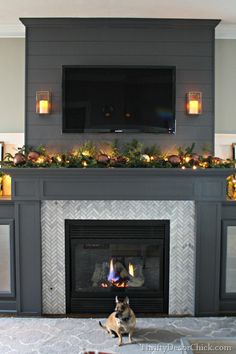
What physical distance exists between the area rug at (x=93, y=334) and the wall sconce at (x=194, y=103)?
6.26ft

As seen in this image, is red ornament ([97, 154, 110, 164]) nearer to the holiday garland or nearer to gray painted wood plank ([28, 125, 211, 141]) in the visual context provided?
the holiday garland

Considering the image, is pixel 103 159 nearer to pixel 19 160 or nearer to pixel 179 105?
pixel 19 160

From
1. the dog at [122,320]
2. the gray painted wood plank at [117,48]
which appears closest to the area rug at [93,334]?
the dog at [122,320]

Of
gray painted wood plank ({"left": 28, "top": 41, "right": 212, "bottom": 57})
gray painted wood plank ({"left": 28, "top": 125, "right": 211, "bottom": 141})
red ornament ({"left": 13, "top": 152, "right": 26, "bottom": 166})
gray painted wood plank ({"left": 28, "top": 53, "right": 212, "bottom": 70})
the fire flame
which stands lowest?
the fire flame

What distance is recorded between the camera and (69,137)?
3574 mm

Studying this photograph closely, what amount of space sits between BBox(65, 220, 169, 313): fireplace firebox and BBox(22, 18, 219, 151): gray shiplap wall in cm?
82

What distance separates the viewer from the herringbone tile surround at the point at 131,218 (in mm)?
3410

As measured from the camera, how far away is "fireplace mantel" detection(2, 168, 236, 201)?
3.32 metres

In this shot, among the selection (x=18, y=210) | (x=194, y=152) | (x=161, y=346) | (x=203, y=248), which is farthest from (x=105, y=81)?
(x=161, y=346)

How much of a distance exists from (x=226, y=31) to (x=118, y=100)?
1295 mm

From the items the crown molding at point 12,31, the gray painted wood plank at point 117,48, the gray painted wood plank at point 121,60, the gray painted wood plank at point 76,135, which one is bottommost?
the gray painted wood plank at point 76,135

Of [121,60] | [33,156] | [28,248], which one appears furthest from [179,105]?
[28,248]

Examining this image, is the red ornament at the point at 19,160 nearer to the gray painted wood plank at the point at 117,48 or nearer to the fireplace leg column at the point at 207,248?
the gray painted wood plank at the point at 117,48

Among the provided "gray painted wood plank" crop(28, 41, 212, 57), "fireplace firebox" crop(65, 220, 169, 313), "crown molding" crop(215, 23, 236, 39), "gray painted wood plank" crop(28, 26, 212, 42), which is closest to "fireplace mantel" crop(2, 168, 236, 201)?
"fireplace firebox" crop(65, 220, 169, 313)
